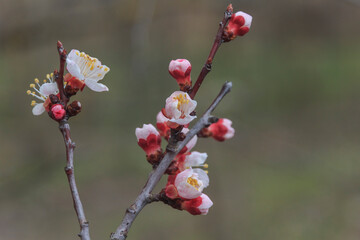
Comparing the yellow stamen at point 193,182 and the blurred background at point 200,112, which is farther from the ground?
the blurred background at point 200,112

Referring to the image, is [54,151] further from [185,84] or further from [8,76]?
[185,84]

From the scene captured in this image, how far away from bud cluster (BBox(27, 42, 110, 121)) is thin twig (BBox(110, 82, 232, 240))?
0.47 feet

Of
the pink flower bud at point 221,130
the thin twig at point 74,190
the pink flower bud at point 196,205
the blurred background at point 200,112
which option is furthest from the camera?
the blurred background at point 200,112

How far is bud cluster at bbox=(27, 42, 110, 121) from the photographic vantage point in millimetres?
653

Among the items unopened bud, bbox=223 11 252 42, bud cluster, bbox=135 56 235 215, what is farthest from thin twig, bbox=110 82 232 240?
unopened bud, bbox=223 11 252 42

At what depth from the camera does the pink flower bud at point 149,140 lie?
0.72 meters

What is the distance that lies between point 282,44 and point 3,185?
3870 mm

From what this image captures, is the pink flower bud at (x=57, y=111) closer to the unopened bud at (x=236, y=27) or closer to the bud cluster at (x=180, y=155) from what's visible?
the bud cluster at (x=180, y=155)

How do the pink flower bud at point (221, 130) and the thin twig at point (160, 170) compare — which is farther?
the pink flower bud at point (221, 130)

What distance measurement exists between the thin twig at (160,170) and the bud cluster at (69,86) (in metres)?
0.14

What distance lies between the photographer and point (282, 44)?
5535 mm

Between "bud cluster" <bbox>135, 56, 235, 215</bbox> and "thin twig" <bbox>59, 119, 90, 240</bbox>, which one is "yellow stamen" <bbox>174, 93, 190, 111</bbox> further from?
"thin twig" <bbox>59, 119, 90, 240</bbox>

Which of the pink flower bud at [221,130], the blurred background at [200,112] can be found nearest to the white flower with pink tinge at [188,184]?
the pink flower bud at [221,130]

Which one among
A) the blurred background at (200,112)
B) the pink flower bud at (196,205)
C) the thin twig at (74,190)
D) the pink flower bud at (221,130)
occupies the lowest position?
the thin twig at (74,190)
